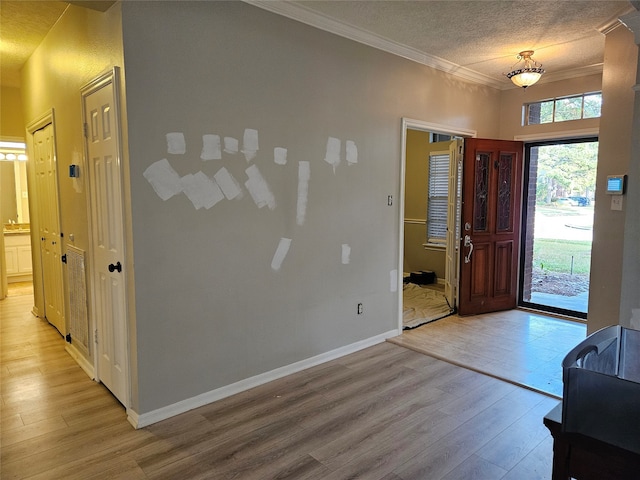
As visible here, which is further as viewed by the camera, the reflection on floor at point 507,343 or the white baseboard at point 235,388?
the reflection on floor at point 507,343

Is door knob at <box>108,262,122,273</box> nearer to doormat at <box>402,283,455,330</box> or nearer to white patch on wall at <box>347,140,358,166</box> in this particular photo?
white patch on wall at <box>347,140,358,166</box>

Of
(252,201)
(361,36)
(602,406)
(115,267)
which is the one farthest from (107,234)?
(602,406)

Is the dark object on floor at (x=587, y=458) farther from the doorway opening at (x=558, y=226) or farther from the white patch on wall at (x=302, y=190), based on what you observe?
the doorway opening at (x=558, y=226)

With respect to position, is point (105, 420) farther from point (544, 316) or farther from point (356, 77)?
point (544, 316)

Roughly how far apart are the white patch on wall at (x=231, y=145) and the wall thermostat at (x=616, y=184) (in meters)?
3.14

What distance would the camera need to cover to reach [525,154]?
5.56m

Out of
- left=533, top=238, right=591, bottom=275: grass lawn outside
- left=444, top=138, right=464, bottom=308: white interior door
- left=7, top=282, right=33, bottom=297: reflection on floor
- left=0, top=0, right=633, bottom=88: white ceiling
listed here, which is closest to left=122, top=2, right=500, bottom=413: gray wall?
left=0, top=0, right=633, bottom=88: white ceiling

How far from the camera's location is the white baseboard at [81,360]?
3.42 meters

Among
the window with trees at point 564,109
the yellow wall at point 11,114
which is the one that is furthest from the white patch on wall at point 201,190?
the window with trees at point 564,109

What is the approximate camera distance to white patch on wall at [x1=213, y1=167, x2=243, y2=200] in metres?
2.97

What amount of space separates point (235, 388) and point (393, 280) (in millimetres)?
2068

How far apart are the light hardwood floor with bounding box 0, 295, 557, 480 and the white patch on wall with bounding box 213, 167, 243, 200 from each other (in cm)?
155

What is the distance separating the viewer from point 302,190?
138 inches

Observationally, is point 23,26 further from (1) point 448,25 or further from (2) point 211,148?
(1) point 448,25
